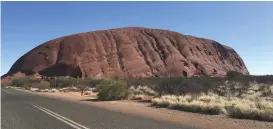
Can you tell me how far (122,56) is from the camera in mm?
108500

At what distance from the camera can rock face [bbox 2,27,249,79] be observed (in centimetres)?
10494

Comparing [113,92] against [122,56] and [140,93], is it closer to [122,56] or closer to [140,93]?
[140,93]

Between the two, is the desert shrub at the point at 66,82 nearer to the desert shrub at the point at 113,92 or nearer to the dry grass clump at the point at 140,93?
the dry grass clump at the point at 140,93

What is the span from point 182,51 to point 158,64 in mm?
12262

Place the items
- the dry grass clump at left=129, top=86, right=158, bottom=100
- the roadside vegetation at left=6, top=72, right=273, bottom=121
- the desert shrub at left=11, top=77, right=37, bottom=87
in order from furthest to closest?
the desert shrub at left=11, top=77, right=37, bottom=87 < the dry grass clump at left=129, top=86, right=158, bottom=100 < the roadside vegetation at left=6, top=72, right=273, bottom=121

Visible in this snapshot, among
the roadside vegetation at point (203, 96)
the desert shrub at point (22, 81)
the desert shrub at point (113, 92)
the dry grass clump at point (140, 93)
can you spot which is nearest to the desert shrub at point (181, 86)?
the roadside vegetation at point (203, 96)

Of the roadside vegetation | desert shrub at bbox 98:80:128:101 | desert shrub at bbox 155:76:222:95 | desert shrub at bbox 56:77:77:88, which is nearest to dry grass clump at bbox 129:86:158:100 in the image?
the roadside vegetation

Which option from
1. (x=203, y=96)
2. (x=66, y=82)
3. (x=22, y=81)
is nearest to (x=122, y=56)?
(x=66, y=82)

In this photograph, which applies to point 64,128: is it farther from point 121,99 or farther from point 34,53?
point 34,53

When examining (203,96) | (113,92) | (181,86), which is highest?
(181,86)

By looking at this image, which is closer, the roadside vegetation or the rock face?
the roadside vegetation

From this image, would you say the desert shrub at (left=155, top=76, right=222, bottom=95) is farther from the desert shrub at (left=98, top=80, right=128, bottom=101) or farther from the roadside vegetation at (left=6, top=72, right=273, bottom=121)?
the desert shrub at (left=98, top=80, right=128, bottom=101)

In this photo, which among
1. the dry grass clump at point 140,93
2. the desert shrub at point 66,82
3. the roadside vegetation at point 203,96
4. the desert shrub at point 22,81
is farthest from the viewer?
the desert shrub at point 22,81

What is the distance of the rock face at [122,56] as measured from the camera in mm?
104938
